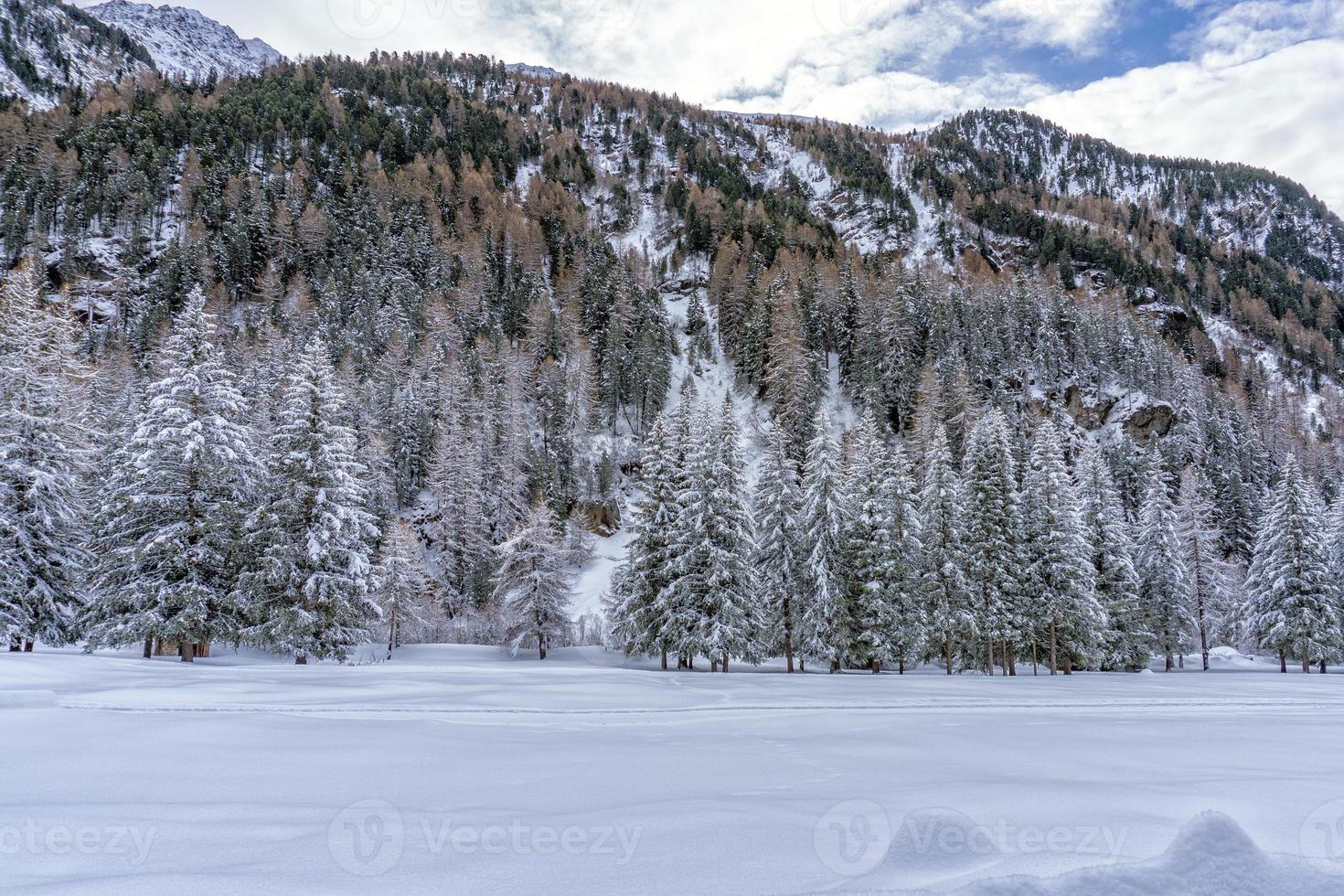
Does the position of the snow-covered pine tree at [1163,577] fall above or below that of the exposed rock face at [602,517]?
below

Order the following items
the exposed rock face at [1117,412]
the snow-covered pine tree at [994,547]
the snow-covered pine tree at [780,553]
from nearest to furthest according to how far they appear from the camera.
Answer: the snow-covered pine tree at [780,553] → the snow-covered pine tree at [994,547] → the exposed rock face at [1117,412]


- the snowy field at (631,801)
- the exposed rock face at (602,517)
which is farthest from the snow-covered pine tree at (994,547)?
the exposed rock face at (602,517)

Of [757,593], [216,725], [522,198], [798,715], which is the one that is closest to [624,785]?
[216,725]

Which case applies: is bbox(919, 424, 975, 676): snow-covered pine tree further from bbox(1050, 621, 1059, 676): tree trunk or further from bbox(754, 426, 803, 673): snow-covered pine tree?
bbox(754, 426, 803, 673): snow-covered pine tree

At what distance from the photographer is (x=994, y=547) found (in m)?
34.5

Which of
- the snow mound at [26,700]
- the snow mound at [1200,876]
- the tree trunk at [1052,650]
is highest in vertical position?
the snow mound at [1200,876]

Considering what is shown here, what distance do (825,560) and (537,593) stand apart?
59.8ft

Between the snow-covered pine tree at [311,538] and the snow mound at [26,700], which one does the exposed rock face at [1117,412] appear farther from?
the snow mound at [26,700]

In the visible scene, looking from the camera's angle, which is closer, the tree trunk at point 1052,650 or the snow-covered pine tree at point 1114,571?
the tree trunk at point 1052,650

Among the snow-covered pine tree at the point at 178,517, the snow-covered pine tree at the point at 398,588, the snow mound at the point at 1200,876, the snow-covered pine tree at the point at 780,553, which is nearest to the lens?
the snow mound at the point at 1200,876

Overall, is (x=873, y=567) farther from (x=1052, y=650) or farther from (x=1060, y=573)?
(x=1052, y=650)

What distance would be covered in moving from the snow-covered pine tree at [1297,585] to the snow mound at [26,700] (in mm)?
56068

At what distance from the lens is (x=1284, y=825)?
453 cm

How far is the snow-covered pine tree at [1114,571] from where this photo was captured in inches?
1528
